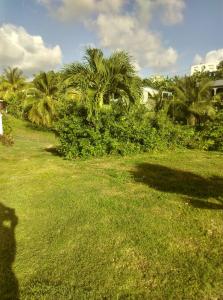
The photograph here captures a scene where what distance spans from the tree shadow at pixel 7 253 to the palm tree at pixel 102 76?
29.7 ft

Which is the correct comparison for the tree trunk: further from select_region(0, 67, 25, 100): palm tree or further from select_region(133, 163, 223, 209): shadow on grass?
select_region(0, 67, 25, 100): palm tree

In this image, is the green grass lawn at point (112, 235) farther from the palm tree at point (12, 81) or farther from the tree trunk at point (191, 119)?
the palm tree at point (12, 81)

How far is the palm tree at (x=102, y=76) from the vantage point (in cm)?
1442

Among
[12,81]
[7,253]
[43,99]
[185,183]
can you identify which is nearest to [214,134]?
[185,183]

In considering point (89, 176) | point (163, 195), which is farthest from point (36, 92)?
point (163, 195)

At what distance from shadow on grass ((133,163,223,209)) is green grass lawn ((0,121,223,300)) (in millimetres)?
23

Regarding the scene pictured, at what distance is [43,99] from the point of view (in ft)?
78.6

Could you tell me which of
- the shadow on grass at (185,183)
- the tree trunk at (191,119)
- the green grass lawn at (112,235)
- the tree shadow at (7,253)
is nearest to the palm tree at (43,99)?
the tree trunk at (191,119)

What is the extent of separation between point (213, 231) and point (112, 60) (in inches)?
458

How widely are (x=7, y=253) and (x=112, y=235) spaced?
1.67 meters

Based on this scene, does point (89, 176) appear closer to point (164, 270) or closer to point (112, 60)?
point (164, 270)

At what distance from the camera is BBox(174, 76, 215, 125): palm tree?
17.9m

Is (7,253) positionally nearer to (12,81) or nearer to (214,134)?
(214,134)

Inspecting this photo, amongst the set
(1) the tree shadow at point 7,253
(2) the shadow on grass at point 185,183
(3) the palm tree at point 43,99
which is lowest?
(1) the tree shadow at point 7,253
